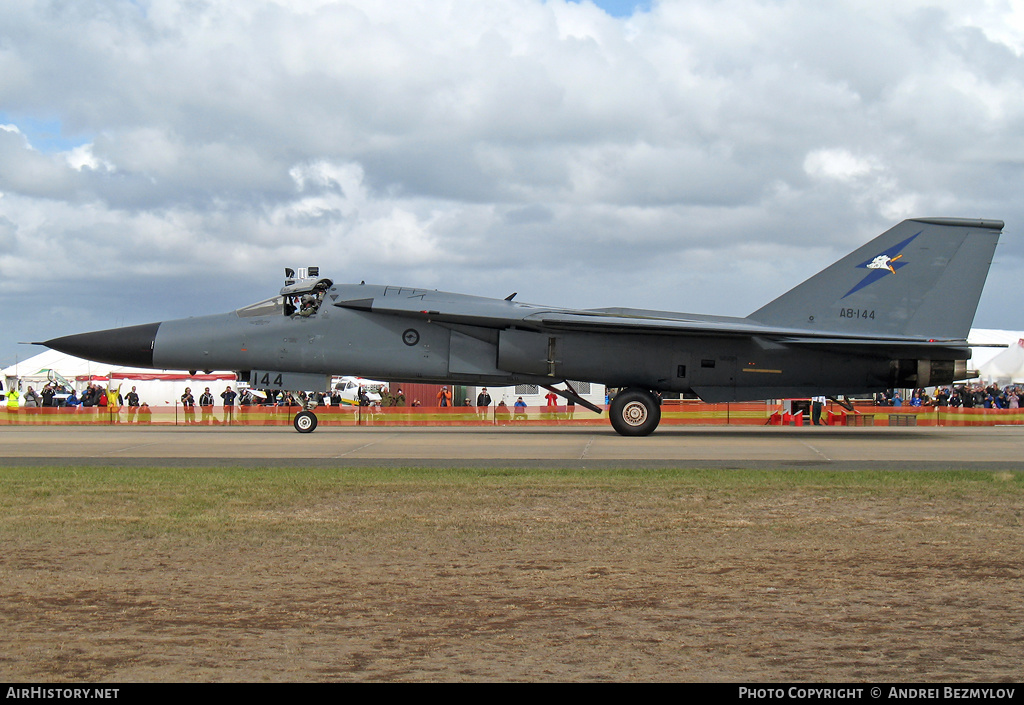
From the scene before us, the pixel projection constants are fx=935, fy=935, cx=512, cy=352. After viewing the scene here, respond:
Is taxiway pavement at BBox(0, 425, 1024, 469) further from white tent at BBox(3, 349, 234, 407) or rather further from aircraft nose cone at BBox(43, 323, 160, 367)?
white tent at BBox(3, 349, 234, 407)

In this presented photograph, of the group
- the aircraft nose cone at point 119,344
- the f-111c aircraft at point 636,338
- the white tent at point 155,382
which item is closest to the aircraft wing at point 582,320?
the f-111c aircraft at point 636,338

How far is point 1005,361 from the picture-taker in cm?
5344

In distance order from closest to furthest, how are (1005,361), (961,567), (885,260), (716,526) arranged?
(961,567), (716,526), (885,260), (1005,361)

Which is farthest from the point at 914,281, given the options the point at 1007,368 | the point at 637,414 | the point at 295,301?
the point at 1007,368

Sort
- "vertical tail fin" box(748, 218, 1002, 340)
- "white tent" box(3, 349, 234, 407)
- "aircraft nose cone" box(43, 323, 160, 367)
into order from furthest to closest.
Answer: "white tent" box(3, 349, 234, 407) → "aircraft nose cone" box(43, 323, 160, 367) → "vertical tail fin" box(748, 218, 1002, 340)

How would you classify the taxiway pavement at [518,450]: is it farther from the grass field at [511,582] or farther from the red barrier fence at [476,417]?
the red barrier fence at [476,417]

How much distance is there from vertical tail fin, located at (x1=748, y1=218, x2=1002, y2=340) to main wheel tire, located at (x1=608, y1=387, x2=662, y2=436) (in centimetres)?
361

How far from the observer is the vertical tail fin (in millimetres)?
18500

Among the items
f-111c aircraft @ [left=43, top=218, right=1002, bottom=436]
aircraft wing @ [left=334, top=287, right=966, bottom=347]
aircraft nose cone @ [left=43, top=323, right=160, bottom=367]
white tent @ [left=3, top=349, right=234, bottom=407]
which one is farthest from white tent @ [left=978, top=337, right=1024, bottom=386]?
aircraft nose cone @ [left=43, top=323, right=160, bottom=367]

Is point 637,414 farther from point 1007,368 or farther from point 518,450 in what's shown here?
point 1007,368
